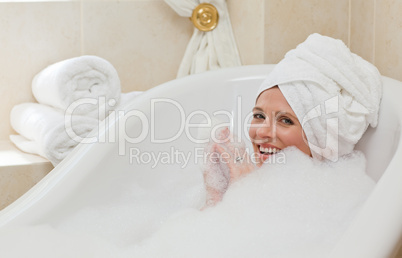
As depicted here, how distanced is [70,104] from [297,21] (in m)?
0.77

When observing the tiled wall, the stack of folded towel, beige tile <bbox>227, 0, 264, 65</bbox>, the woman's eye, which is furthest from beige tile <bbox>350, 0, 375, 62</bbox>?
the stack of folded towel

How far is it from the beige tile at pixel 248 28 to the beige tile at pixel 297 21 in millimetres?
27

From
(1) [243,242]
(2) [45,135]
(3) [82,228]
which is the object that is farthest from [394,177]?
(2) [45,135]

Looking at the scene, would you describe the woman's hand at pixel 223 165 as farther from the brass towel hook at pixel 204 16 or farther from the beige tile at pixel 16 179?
the brass towel hook at pixel 204 16

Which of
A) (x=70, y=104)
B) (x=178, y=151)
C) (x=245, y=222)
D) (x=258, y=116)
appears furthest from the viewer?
(x=70, y=104)

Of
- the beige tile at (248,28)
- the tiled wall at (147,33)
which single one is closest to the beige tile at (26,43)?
the tiled wall at (147,33)

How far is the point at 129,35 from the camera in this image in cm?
225

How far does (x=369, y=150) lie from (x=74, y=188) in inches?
26.4

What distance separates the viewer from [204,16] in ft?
7.10

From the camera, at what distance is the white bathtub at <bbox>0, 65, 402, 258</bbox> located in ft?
3.10

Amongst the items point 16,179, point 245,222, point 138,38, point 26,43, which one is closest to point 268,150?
point 245,222

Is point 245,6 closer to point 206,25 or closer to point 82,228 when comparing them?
point 206,25

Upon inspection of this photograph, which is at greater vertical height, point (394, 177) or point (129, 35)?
point (129, 35)

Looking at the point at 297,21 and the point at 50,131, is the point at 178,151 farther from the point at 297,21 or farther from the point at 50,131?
the point at 297,21
